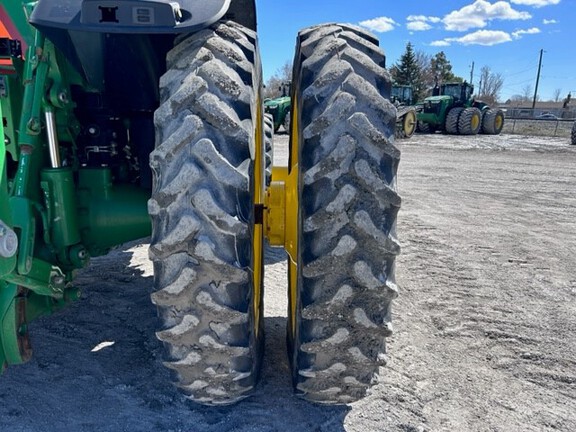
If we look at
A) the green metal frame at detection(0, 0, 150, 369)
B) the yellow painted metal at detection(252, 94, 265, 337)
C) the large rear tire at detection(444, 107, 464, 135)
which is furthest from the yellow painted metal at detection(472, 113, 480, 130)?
the green metal frame at detection(0, 0, 150, 369)

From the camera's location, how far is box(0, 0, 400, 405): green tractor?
186 centimetres

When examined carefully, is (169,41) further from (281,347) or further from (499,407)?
(499,407)

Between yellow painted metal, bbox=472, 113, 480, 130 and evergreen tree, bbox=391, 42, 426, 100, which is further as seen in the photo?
evergreen tree, bbox=391, 42, 426, 100

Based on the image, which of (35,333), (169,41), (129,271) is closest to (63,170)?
(169,41)

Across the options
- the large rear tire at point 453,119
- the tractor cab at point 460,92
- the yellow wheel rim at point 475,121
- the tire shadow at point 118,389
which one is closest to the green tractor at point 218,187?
the tire shadow at point 118,389

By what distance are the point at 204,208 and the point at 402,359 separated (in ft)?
6.40

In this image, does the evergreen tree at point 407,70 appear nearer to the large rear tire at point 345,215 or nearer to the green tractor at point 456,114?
the green tractor at point 456,114

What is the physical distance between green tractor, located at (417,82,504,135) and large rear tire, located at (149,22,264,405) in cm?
2569

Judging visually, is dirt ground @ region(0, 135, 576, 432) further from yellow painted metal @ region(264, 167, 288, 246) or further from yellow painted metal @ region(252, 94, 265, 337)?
yellow painted metal @ region(264, 167, 288, 246)

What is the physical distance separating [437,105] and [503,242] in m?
21.6

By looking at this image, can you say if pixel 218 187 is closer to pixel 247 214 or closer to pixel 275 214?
pixel 247 214

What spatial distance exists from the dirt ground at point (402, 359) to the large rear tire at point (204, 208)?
67cm

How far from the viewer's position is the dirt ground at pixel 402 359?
98.4 inches

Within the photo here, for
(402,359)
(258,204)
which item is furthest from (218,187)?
(402,359)
